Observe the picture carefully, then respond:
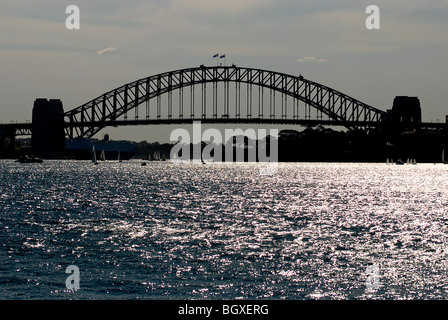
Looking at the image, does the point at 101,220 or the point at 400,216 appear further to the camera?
the point at 400,216

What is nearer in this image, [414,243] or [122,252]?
[122,252]

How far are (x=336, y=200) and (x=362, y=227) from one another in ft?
86.0

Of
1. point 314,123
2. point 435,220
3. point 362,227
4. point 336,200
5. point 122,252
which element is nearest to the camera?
point 122,252

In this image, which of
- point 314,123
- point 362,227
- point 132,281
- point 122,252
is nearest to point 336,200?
point 362,227

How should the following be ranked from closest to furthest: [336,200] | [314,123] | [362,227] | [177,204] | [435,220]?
[362,227] → [435,220] → [177,204] → [336,200] → [314,123]

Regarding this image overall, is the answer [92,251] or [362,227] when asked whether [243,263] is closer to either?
[92,251]

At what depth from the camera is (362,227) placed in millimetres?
45688

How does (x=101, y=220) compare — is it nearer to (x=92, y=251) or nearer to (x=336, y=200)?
Answer: (x=92, y=251)

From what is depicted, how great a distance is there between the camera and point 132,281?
86.8 feet

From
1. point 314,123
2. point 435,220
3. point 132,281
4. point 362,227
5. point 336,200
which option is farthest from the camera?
point 314,123

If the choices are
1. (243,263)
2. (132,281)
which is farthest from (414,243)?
(132,281)
